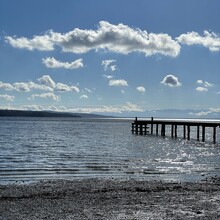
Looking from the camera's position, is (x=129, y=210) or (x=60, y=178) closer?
(x=129, y=210)

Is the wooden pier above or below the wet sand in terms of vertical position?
above

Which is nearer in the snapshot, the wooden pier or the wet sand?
the wet sand

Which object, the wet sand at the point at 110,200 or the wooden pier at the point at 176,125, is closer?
the wet sand at the point at 110,200

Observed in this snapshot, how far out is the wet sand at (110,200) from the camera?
11.3 meters

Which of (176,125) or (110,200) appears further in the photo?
(176,125)

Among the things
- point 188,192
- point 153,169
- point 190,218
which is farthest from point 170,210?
point 153,169

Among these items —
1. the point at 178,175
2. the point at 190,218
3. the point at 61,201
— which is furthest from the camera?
the point at 178,175

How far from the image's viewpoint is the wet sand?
11.3 m

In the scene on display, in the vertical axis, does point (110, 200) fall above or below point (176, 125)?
below

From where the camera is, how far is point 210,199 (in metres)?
13.9

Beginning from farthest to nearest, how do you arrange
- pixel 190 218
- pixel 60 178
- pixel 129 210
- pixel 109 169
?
pixel 109 169 → pixel 60 178 → pixel 129 210 → pixel 190 218

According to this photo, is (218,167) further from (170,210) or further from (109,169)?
(170,210)

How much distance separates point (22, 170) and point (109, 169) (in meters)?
5.27

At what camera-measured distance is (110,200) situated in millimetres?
13492
